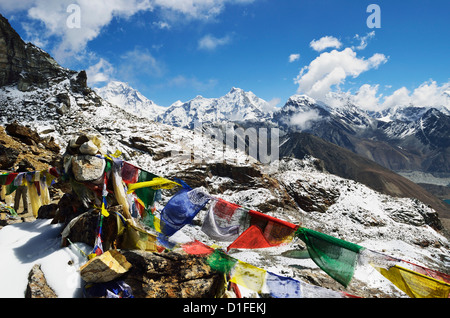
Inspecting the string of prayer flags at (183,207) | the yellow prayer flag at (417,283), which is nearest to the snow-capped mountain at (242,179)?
the string of prayer flags at (183,207)

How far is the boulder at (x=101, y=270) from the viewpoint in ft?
13.5

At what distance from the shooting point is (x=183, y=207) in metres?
5.62

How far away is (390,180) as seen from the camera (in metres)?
138

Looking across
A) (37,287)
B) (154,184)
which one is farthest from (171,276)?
(37,287)

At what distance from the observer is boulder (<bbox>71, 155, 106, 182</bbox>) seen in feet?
17.1

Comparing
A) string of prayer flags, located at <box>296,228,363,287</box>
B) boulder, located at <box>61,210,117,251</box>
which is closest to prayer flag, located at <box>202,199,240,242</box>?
string of prayer flags, located at <box>296,228,363,287</box>

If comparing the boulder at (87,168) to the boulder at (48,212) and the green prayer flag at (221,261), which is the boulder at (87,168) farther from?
the green prayer flag at (221,261)

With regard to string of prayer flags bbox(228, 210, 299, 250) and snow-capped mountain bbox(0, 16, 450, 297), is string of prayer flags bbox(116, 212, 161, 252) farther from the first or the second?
snow-capped mountain bbox(0, 16, 450, 297)

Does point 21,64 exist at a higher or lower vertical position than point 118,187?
higher

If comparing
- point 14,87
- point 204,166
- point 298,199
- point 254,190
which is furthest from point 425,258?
point 14,87

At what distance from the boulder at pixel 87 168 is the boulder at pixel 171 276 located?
76.8 inches

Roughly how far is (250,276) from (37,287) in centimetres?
385

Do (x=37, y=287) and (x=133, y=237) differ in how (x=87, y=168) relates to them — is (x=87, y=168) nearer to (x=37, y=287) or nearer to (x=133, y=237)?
(x=133, y=237)
